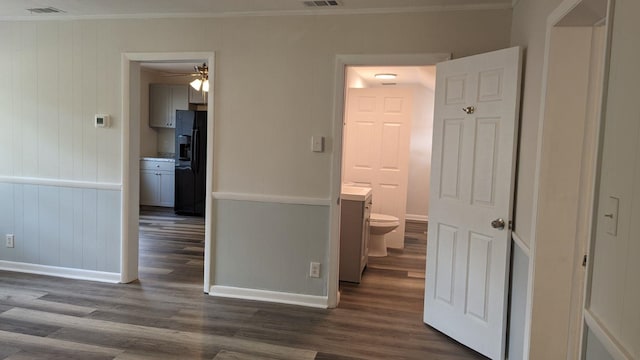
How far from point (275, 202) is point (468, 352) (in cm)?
178

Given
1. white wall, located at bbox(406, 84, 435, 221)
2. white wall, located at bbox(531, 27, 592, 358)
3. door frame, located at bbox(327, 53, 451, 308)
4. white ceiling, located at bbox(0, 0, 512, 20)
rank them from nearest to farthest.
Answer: white wall, located at bbox(531, 27, 592, 358) < white ceiling, located at bbox(0, 0, 512, 20) < door frame, located at bbox(327, 53, 451, 308) < white wall, located at bbox(406, 84, 435, 221)

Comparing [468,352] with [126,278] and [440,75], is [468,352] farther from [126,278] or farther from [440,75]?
[126,278]

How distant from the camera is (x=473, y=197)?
3.06 meters

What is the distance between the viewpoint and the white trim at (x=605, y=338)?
4.10ft

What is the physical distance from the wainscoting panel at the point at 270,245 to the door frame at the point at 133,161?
9cm

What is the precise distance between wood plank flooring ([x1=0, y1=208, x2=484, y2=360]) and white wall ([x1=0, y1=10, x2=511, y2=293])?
0.47m

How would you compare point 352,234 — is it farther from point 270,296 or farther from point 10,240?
point 10,240

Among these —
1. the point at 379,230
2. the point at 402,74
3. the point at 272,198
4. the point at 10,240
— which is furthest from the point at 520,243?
the point at 10,240

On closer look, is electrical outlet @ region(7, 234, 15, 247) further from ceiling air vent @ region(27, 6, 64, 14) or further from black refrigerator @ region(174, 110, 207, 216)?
black refrigerator @ region(174, 110, 207, 216)

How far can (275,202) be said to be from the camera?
3.81m

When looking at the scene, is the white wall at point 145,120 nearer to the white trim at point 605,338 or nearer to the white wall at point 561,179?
the white wall at point 561,179

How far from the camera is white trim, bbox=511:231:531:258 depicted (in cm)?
246

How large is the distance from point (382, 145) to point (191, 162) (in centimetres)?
328

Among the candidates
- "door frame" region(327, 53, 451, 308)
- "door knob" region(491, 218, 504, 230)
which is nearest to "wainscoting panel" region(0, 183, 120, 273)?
"door frame" region(327, 53, 451, 308)
